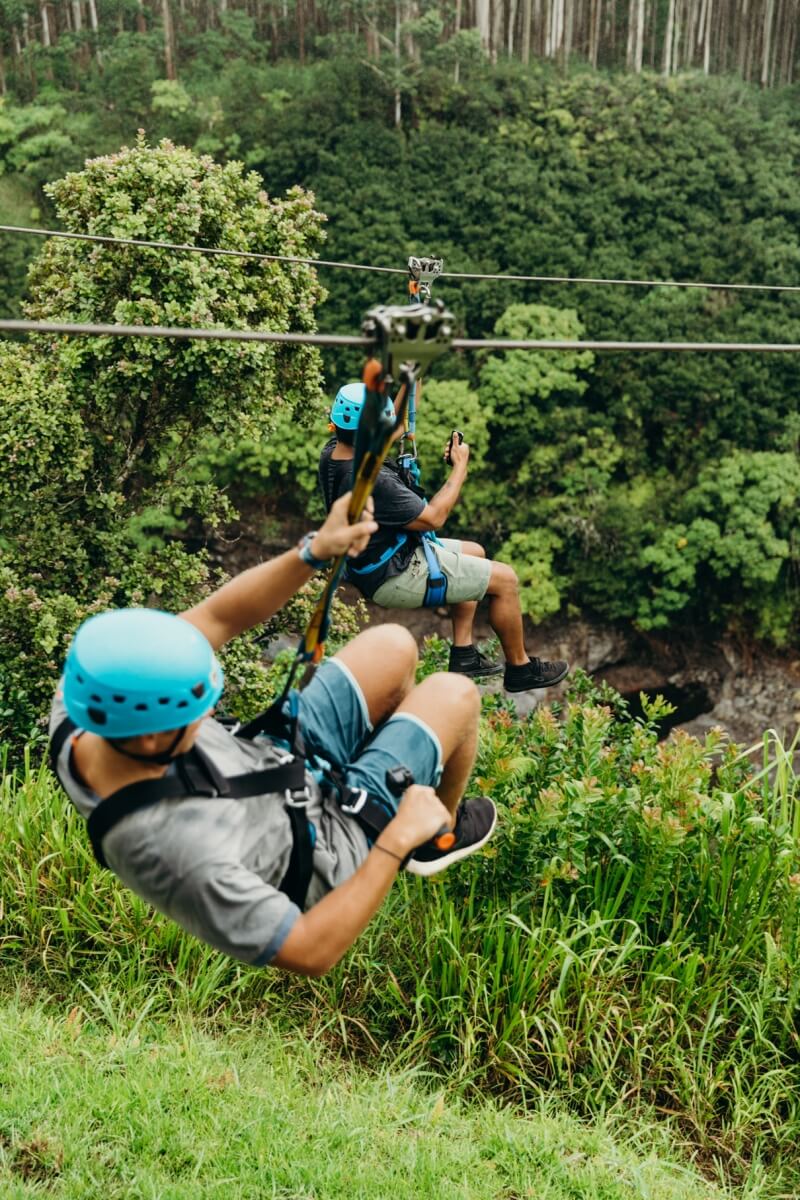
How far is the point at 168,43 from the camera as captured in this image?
22.2m

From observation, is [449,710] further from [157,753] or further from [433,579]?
[433,579]

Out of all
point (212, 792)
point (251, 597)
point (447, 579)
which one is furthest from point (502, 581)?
point (212, 792)

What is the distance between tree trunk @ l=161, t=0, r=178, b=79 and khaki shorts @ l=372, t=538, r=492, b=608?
67.2 ft

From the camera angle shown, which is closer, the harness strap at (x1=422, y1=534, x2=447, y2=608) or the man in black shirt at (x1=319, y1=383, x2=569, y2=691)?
the man in black shirt at (x1=319, y1=383, x2=569, y2=691)

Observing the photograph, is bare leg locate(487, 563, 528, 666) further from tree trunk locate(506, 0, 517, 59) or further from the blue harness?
tree trunk locate(506, 0, 517, 59)

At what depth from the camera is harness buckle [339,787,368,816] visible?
265 centimetres

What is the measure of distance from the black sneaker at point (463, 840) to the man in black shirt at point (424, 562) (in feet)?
4.81

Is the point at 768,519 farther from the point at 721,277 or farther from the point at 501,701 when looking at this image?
the point at 501,701

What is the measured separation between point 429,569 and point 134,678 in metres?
2.78

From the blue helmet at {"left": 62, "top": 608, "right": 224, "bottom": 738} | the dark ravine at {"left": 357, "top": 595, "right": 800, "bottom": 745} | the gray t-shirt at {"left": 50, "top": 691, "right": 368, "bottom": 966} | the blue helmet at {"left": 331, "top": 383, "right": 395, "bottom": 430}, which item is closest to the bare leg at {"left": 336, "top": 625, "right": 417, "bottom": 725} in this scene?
the gray t-shirt at {"left": 50, "top": 691, "right": 368, "bottom": 966}

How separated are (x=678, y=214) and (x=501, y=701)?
15401 millimetres

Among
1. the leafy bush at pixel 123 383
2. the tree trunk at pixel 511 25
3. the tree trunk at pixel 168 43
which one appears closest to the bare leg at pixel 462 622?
the leafy bush at pixel 123 383

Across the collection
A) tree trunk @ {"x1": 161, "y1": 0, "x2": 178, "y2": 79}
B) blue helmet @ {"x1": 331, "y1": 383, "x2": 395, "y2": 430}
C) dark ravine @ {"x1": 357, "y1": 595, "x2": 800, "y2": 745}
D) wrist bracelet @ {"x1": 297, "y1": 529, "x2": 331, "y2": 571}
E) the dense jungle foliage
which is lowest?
dark ravine @ {"x1": 357, "y1": 595, "x2": 800, "y2": 745}

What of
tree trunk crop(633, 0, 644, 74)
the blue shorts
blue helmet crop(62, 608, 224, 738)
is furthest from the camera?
tree trunk crop(633, 0, 644, 74)
